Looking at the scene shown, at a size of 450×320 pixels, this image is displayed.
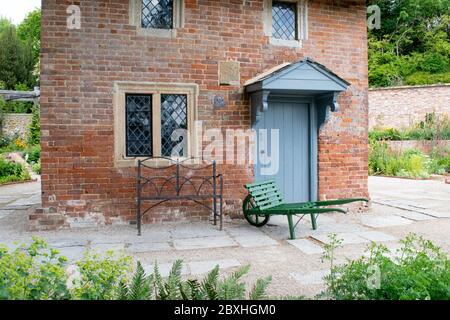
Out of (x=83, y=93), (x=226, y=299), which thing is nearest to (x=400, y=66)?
(x=83, y=93)

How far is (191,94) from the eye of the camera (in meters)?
6.92

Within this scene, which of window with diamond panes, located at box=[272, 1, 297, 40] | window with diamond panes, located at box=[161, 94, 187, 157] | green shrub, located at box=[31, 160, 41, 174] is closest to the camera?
window with diamond panes, located at box=[161, 94, 187, 157]

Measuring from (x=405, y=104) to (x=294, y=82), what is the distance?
17.5 meters

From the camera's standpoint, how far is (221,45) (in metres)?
7.07

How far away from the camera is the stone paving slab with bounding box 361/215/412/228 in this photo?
265 inches

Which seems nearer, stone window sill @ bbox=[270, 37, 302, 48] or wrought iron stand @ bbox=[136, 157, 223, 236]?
wrought iron stand @ bbox=[136, 157, 223, 236]

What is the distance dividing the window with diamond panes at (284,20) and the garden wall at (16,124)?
1904cm

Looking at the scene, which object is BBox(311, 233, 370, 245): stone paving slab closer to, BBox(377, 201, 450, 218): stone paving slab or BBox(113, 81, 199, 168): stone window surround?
BBox(377, 201, 450, 218): stone paving slab

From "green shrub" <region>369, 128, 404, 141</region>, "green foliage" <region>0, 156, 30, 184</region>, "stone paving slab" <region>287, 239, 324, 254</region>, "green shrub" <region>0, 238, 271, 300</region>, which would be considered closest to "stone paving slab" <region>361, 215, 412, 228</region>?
"stone paving slab" <region>287, 239, 324, 254</region>

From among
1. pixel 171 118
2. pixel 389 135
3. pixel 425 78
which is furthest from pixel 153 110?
pixel 425 78

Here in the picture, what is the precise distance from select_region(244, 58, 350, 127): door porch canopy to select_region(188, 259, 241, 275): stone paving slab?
115 inches

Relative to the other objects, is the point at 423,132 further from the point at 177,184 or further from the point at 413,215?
the point at 177,184
